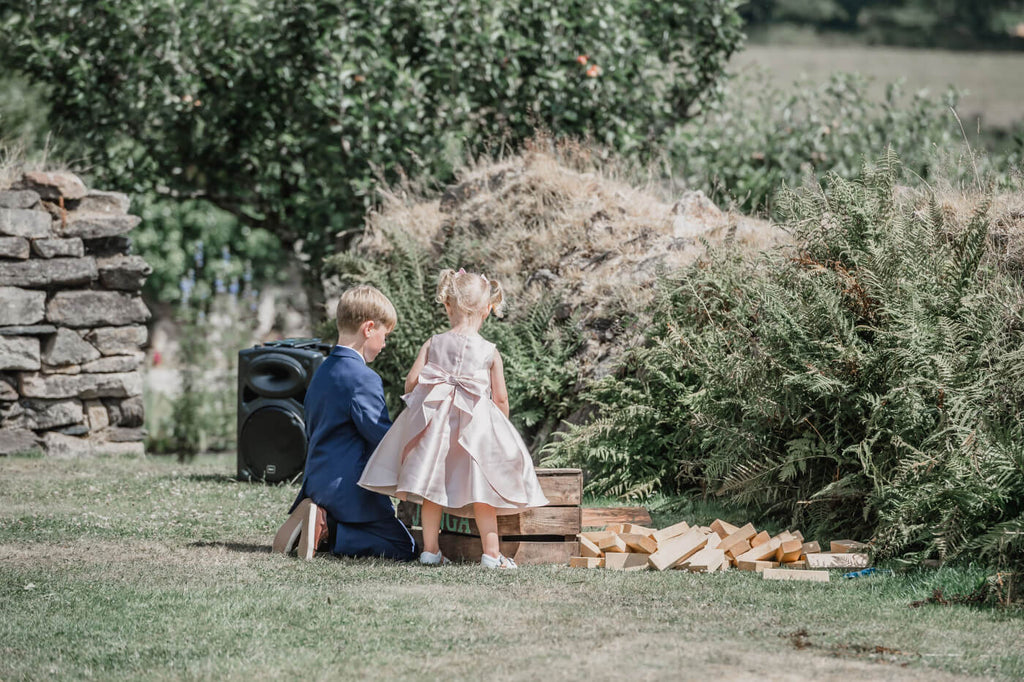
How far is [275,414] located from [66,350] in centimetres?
279

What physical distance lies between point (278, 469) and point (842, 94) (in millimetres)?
8644

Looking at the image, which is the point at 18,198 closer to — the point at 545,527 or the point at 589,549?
the point at 545,527

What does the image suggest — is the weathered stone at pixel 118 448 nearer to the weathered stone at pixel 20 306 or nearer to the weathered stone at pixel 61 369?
the weathered stone at pixel 61 369

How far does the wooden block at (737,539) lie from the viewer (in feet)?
16.9

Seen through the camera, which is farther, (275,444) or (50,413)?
(50,413)

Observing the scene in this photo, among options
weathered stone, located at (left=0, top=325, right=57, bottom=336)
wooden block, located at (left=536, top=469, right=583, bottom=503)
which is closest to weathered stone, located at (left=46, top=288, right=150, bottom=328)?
weathered stone, located at (left=0, top=325, right=57, bottom=336)

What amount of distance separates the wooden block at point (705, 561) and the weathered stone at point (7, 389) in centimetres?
664

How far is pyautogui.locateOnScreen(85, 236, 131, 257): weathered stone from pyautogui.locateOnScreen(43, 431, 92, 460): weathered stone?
1.64 metres

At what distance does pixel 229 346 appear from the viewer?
474 inches

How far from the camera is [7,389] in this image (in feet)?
30.5

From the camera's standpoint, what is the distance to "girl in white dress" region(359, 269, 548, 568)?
5.11 meters

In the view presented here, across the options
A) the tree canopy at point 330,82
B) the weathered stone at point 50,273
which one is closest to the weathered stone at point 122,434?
the weathered stone at point 50,273

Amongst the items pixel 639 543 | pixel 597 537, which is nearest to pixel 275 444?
pixel 597 537

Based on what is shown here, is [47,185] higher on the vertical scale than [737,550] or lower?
higher
